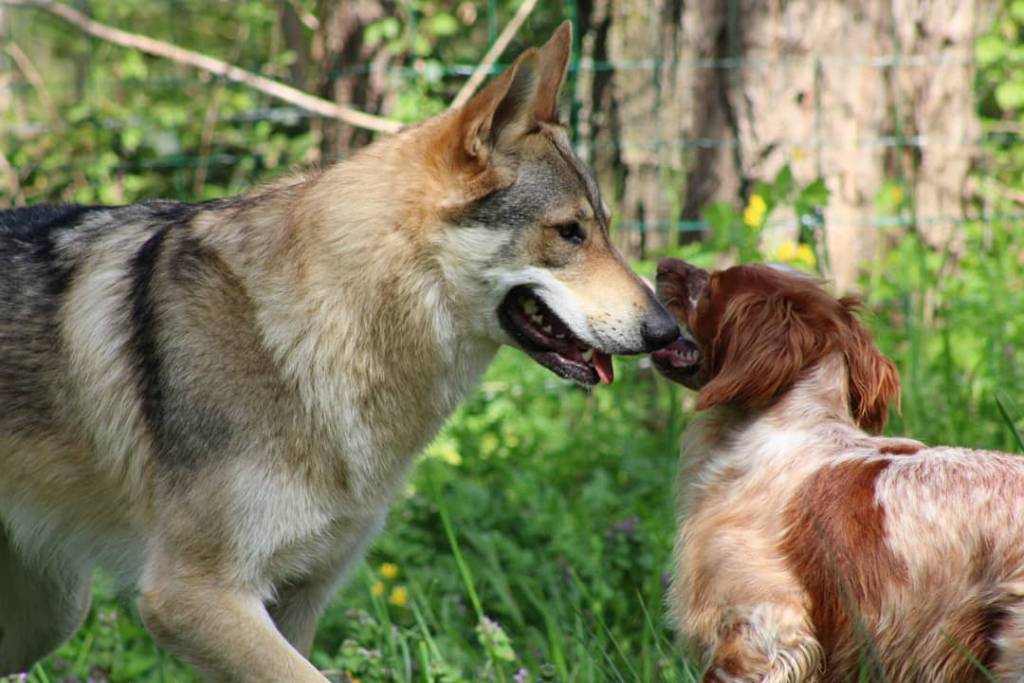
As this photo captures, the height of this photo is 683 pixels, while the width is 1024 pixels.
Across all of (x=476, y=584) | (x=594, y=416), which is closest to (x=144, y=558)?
(x=476, y=584)

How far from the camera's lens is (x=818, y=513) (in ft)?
10.3

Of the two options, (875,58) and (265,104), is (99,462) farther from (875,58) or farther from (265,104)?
(265,104)

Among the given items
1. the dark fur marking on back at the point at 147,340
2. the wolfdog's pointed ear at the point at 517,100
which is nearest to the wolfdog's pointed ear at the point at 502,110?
the wolfdog's pointed ear at the point at 517,100

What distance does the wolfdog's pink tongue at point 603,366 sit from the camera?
11.4 ft

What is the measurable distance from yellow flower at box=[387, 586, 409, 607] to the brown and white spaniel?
1.12 meters

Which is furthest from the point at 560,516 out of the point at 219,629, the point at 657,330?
the point at 219,629

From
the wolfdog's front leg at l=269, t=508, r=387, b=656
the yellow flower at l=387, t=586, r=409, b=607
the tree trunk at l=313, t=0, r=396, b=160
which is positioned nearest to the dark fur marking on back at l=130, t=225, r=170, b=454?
the wolfdog's front leg at l=269, t=508, r=387, b=656

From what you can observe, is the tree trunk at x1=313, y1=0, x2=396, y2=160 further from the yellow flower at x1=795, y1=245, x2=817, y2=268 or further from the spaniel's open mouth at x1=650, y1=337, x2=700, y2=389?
the spaniel's open mouth at x1=650, y1=337, x2=700, y2=389

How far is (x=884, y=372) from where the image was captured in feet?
11.3

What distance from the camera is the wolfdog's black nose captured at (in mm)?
3326

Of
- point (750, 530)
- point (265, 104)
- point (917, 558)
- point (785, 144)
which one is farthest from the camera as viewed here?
point (265, 104)

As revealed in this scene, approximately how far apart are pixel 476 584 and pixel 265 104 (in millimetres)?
4565

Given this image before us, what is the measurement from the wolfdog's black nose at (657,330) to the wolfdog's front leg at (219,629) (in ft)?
3.95

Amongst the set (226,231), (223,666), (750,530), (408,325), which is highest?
(226,231)
